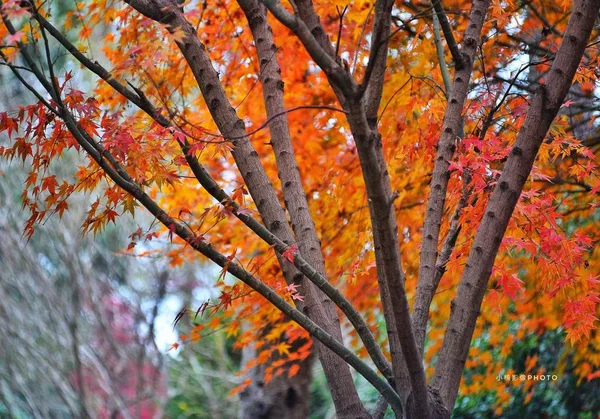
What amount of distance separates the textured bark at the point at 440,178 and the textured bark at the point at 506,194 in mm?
202

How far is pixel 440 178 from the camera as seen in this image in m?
3.18

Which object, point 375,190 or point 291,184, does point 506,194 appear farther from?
point 291,184

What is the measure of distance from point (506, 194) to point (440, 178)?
0.53 meters

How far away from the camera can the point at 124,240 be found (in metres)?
10.3

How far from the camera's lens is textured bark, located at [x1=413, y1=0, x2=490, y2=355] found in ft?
9.80

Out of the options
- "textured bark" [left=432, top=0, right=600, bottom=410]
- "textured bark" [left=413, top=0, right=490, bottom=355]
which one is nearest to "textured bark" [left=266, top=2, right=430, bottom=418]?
"textured bark" [left=432, top=0, right=600, bottom=410]

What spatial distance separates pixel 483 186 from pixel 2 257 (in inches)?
231

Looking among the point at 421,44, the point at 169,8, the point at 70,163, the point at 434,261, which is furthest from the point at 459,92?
the point at 70,163

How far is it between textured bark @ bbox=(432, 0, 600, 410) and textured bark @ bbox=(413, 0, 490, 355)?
20 cm

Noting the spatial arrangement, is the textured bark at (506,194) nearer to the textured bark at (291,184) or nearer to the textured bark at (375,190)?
the textured bark at (375,190)

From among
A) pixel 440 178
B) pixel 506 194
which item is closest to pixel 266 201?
pixel 440 178

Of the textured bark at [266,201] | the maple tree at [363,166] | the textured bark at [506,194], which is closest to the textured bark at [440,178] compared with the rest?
the maple tree at [363,166]

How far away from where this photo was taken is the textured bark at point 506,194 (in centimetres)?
265

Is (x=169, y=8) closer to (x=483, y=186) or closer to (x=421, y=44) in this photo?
(x=483, y=186)
